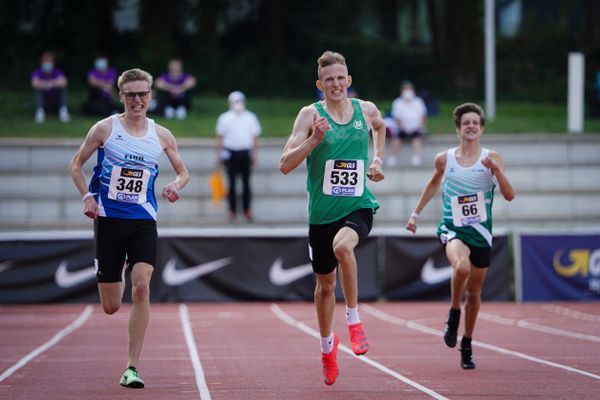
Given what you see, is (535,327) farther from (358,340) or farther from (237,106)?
(237,106)

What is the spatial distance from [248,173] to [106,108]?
5589 millimetres

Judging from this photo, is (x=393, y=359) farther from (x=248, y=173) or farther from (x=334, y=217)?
(x=248, y=173)

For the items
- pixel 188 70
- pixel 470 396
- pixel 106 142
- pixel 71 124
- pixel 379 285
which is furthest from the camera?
pixel 188 70

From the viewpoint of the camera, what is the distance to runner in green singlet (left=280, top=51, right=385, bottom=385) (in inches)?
329

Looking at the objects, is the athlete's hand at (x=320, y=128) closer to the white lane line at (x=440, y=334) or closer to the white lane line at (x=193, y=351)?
the white lane line at (x=193, y=351)

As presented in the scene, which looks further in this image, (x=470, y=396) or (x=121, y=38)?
(x=121, y=38)

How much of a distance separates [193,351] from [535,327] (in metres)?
5.13

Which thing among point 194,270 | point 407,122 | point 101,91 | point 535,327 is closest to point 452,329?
point 535,327

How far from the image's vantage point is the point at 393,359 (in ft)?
35.4

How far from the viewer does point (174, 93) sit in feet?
81.7

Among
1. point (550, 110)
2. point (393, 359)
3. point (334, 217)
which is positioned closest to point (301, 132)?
point (334, 217)

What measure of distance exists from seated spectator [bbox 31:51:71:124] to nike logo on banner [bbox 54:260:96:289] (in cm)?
662

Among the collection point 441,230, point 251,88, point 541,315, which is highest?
point 251,88

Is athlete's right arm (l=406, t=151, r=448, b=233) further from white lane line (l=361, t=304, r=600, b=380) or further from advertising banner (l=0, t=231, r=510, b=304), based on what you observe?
advertising banner (l=0, t=231, r=510, b=304)
